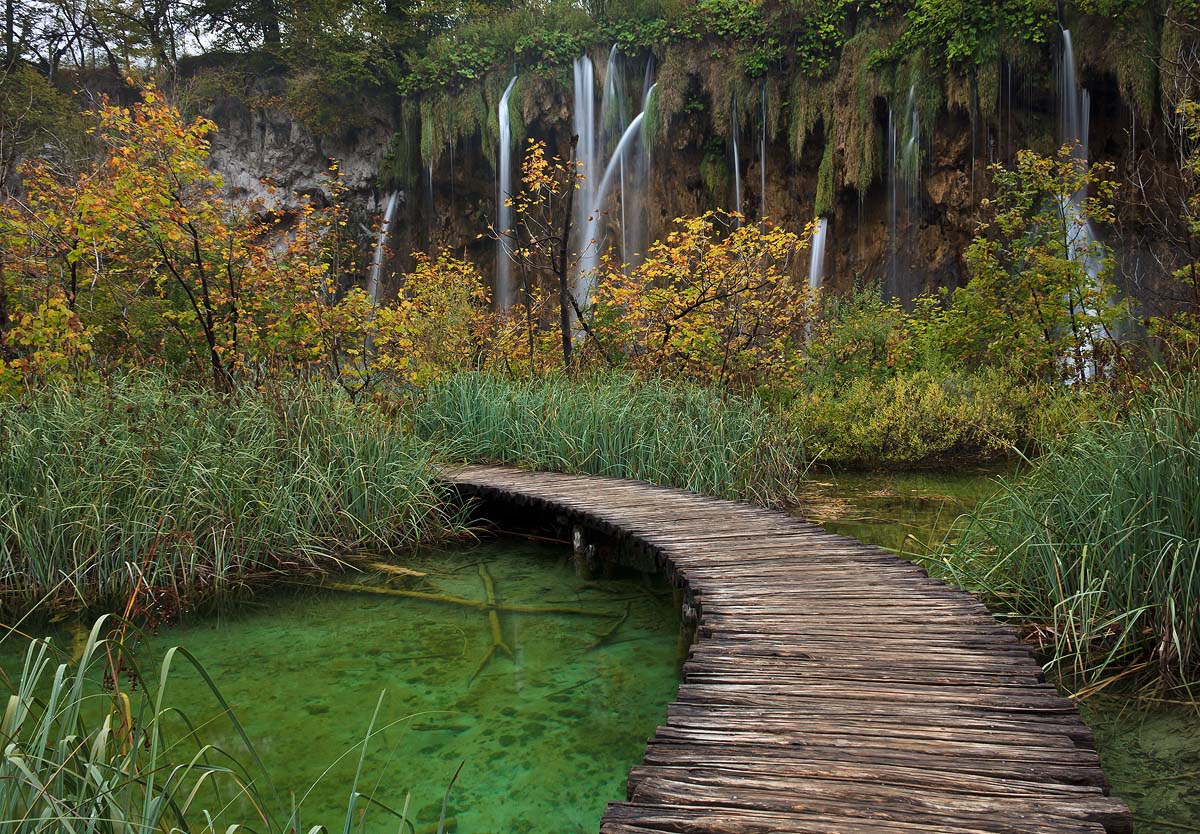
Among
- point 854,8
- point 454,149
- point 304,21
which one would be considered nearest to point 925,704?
point 854,8

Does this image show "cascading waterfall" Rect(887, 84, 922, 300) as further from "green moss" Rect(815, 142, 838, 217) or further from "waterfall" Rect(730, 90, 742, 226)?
"waterfall" Rect(730, 90, 742, 226)

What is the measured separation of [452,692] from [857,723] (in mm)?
2052

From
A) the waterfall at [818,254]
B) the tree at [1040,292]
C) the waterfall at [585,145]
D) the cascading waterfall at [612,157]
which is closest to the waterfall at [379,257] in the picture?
the waterfall at [585,145]

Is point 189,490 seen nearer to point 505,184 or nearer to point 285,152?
point 505,184

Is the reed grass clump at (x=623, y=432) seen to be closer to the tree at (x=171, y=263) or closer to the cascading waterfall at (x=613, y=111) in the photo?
the tree at (x=171, y=263)

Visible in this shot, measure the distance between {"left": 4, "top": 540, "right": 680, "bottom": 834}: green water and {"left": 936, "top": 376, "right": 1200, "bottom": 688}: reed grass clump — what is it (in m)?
1.80

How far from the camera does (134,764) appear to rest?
5.63 ft

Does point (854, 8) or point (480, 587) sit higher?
point (854, 8)

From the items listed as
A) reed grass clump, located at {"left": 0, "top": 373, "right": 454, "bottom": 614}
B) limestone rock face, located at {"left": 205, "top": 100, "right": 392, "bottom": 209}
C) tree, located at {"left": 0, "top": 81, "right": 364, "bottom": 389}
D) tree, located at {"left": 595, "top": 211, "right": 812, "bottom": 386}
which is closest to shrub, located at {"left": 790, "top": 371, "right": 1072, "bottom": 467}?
tree, located at {"left": 595, "top": 211, "right": 812, "bottom": 386}

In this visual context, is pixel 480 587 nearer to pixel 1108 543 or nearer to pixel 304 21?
pixel 1108 543

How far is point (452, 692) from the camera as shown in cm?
384

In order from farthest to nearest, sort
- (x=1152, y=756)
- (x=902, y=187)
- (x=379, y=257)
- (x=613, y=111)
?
(x=379, y=257), (x=613, y=111), (x=902, y=187), (x=1152, y=756)

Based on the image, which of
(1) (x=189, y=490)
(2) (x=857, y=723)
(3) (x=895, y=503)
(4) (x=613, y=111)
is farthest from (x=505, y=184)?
(2) (x=857, y=723)

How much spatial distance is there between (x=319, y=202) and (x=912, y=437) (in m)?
18.0
